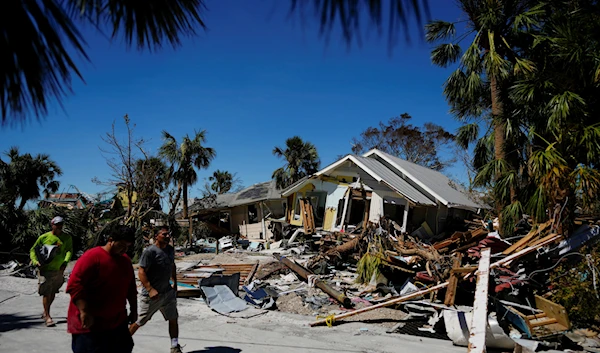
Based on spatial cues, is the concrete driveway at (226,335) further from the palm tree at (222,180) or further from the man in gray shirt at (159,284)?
the palm tree at (222,180)

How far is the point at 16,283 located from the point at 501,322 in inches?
429

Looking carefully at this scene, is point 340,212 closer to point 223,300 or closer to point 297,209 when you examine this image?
point 297,209

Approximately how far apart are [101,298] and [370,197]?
1679 centimetres

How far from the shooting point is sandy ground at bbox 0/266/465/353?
5879mm

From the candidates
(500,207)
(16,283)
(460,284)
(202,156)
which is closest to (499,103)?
(500,207)

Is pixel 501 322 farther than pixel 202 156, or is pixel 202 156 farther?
pixel 202 156

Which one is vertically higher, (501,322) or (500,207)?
(500,207)

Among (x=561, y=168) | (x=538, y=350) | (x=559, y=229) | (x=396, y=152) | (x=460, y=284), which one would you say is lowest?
(x=538, y=350)

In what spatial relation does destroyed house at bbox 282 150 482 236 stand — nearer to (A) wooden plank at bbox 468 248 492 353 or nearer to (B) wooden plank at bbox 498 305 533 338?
(B) wooden plank at bbox 498 305 533 338

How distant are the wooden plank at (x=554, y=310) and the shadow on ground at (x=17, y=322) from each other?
8.45 meters

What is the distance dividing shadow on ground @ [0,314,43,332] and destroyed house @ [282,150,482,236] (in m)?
13.8

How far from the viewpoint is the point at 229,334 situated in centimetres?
686

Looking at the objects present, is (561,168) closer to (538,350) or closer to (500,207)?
(538,350)

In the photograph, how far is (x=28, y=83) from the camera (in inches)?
53.3
